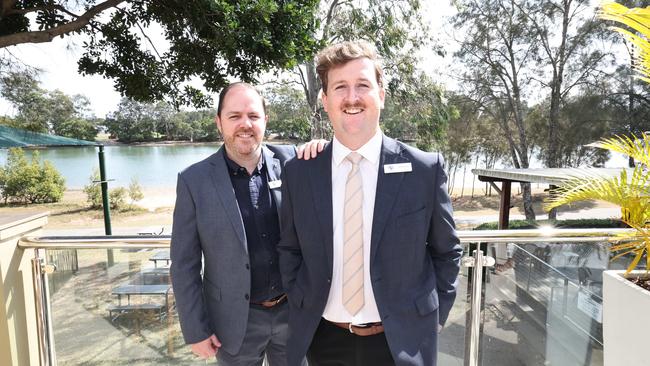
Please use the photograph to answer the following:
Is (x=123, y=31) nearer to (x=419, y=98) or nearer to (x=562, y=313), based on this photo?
(x=562, y=313)

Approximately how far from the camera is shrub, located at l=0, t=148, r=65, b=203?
2934 cm

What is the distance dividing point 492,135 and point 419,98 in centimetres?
1339

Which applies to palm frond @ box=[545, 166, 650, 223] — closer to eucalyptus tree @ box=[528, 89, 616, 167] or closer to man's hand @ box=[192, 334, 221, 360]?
man's hand @ box=[192, 334, 221, 360]

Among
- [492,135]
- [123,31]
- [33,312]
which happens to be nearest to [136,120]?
[492,135]

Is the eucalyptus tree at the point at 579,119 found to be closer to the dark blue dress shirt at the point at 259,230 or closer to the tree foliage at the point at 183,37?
the tree foliage at the point at 183,37

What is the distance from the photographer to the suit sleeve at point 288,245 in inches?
66.7

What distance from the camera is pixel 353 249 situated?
5.19 feet

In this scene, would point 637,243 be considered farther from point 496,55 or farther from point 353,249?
point 496,55

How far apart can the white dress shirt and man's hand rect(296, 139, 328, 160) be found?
0.29 feet

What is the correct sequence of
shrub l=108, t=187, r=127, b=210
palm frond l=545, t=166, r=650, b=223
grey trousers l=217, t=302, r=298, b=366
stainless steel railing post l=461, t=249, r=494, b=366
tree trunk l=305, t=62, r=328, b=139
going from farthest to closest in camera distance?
shrub l=108, t=187, r=127, b=210
tree trunk l=305, t=62, r=328, b=139
stainless steel railing post l=461, t=249, r=494, b=366
palm frond l=545, t=166, r=650, b=223
grey trousers l=217, t=302, r=298, b=366

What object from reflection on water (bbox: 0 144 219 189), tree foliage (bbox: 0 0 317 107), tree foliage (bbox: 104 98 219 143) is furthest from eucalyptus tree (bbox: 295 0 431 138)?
tree foliage (bbox: 104 98 219 143)

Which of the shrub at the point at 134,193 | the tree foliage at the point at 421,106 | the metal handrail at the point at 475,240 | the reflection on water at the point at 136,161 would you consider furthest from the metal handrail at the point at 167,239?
the reflection on water at the point at 136,161

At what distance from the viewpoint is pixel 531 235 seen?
2.31 metres

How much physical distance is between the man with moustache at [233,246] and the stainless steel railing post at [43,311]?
1192 millimetres
